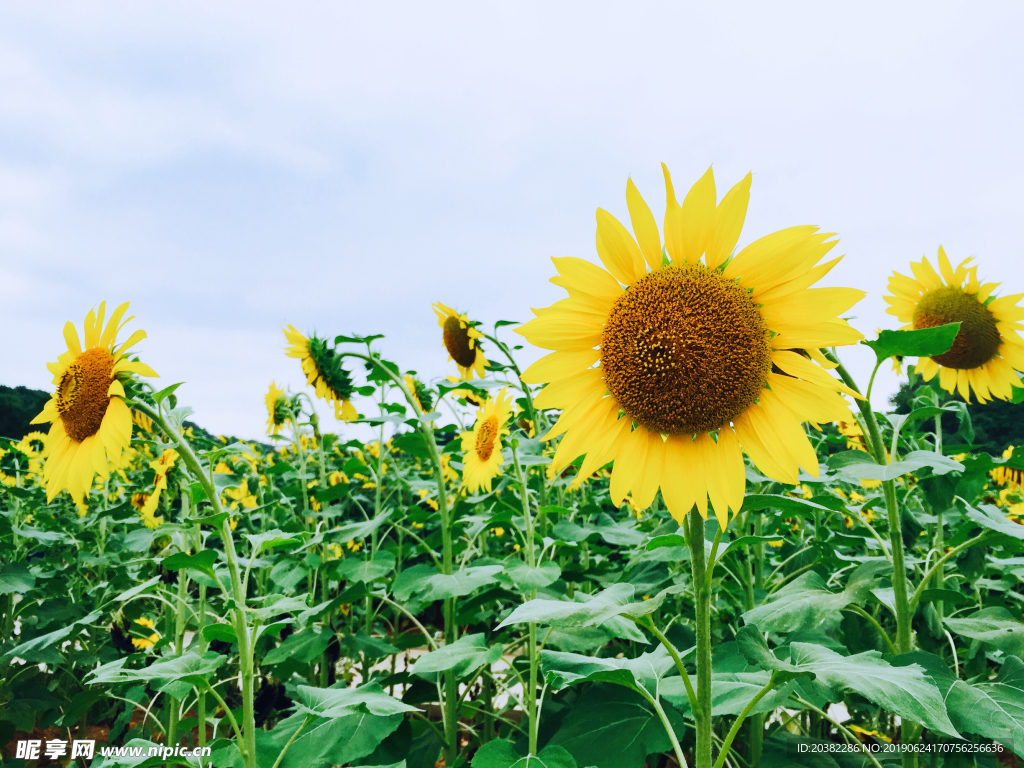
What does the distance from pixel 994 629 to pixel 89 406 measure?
8.12ft

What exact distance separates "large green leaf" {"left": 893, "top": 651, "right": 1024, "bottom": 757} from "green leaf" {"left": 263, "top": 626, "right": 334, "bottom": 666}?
195 cm

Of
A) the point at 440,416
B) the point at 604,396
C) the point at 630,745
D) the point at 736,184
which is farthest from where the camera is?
the point at 440,416

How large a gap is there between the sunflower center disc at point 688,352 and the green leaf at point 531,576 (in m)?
0.78

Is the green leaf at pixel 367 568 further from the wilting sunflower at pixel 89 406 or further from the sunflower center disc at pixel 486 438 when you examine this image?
the wilting sunflower at pixel 89 406

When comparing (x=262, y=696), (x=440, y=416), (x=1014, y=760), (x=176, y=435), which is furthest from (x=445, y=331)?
(x=1014, y=760)

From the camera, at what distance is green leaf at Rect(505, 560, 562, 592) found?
6.05 feet

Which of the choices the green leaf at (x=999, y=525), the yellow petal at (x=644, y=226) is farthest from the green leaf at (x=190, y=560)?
the green leaf at (x=999, y=525)

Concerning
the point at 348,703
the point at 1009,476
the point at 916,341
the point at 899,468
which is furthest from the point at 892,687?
the point at 1009,476

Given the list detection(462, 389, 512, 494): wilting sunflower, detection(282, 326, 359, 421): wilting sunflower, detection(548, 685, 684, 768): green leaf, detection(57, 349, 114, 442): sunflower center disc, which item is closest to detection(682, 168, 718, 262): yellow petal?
detection(548, 685, 684, 768): green leaf

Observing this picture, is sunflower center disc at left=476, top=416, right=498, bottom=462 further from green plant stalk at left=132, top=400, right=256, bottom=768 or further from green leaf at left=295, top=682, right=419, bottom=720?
green plant stalk at left=132, top=400, right=256, bottom=768

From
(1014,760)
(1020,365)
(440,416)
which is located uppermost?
(1020,365)

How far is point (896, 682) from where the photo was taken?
100 centimetres

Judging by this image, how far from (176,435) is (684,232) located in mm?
1285

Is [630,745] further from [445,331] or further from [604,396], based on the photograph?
[445,331]
